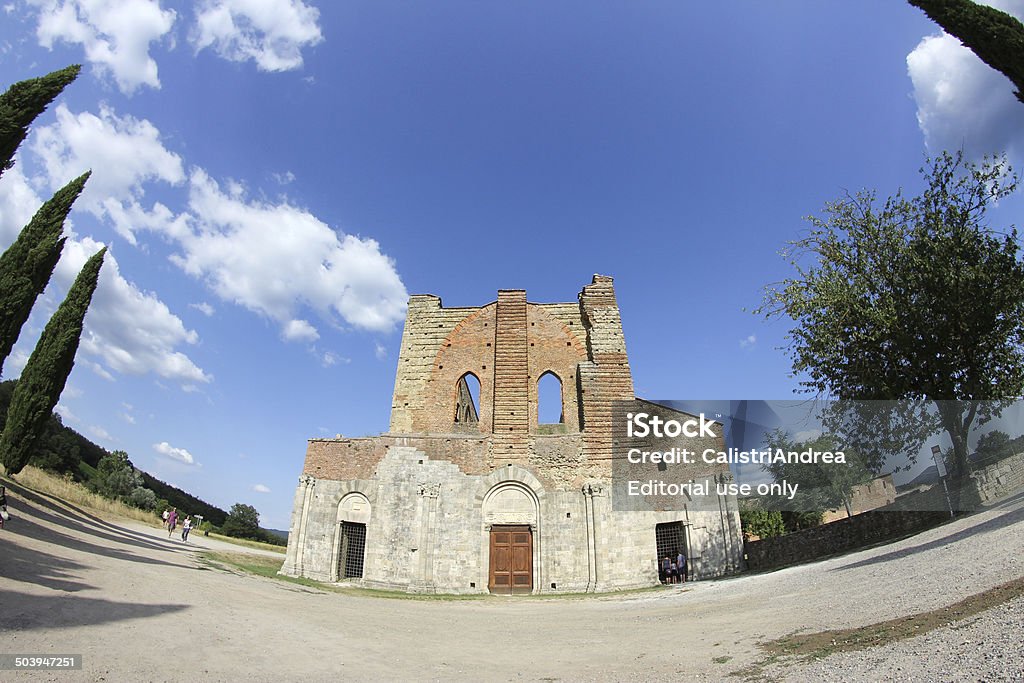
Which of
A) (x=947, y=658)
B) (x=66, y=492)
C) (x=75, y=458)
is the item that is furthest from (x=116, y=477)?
(x=947, y=658)

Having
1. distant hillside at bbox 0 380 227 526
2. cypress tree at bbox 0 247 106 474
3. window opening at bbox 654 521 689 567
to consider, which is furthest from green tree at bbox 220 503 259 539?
window opening at bbox 654 521 689 567

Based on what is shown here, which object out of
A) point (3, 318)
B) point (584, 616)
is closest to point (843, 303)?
point (584, 616)

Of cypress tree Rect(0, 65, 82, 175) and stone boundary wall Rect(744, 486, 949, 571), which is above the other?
cypress tree Rect(0, 65, 82, 175)

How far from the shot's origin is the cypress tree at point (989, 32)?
8.42m

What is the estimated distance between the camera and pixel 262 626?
8.52 metres

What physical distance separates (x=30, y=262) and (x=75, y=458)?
40380 millimetres

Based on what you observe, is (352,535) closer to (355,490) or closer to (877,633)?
(355,490)

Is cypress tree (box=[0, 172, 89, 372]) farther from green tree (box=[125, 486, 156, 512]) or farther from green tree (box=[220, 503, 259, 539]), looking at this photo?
green tree (box=[220, 503, 259, 539])

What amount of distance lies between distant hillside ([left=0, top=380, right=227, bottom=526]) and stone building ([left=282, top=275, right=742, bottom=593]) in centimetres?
2611

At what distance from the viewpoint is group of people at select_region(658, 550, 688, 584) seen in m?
17.0

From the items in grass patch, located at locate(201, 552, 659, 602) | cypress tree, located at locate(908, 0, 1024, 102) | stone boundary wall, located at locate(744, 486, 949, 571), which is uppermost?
cypress tree, located at locate(908, 0, 1024, 102)

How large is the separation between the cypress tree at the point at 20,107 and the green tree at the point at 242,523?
41.6 meters

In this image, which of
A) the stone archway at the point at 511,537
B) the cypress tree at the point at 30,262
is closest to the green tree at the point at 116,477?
the cypress tree at the point at 30,262

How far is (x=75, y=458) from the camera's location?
41.9 metres
